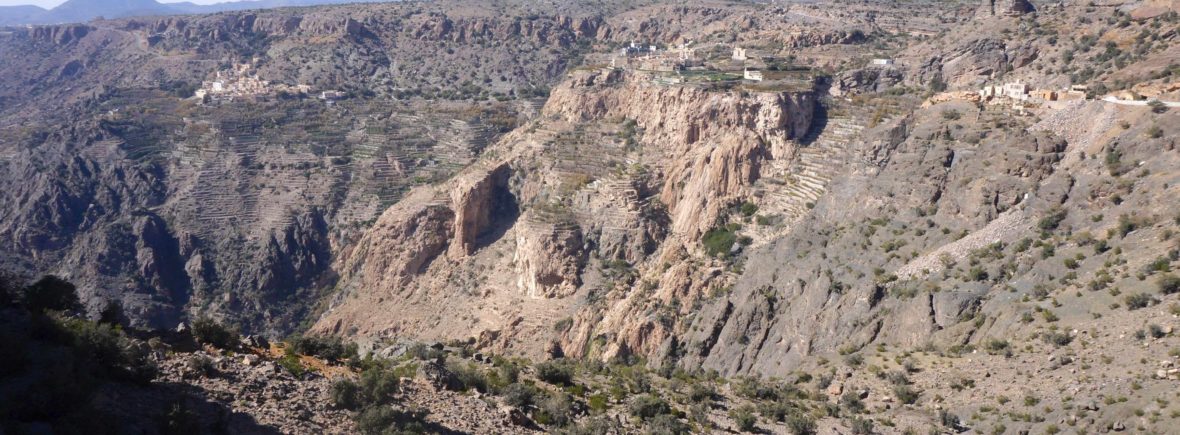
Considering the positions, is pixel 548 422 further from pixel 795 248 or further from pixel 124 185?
pixel 124 185

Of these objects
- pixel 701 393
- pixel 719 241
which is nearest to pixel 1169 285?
pixel 701 393

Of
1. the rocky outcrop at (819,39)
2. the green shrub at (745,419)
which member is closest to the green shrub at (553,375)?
the green shrub at (745,419)

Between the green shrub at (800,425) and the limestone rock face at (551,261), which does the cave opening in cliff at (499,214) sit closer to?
the limestone rock face at (551,261)

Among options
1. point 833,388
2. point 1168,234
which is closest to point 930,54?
point 1168,234

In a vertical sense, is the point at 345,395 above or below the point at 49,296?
below

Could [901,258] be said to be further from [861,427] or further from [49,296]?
[49,296]
